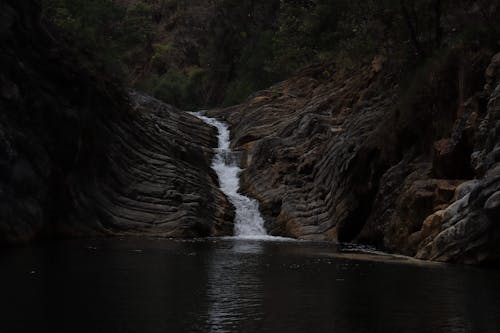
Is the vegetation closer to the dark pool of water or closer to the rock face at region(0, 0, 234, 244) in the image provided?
the rock face at region(0, 0, 234, 244)

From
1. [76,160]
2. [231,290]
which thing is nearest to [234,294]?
[231,290]

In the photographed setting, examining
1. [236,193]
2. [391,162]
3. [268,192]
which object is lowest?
[268,192]

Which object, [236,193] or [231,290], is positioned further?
[236,193]

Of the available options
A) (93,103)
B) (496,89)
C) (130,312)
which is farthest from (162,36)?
(130,312)

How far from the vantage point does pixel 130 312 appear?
480 inches

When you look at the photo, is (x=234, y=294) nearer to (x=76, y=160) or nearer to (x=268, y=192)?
(x=76, y=160)

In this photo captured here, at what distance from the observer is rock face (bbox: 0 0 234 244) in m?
28.1

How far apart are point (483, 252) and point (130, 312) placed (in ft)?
40.0

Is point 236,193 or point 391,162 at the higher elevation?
point 391,162

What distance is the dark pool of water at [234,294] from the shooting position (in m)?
11.5

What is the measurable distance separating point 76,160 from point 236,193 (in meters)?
13.9

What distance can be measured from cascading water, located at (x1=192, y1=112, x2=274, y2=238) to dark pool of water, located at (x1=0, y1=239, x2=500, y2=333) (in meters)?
14.3

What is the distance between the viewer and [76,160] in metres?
32.3

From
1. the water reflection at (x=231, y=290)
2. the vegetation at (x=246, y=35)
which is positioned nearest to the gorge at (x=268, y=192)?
the water reflection at (x=231, y=290)
